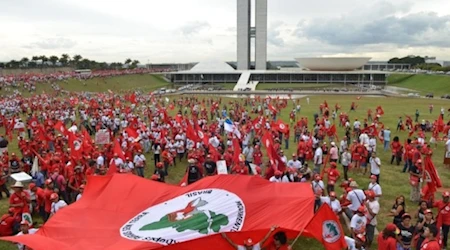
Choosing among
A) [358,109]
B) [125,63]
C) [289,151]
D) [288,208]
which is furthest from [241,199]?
[125,63]

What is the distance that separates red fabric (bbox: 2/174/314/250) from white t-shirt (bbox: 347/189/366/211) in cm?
95

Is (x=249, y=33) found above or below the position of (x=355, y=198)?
above

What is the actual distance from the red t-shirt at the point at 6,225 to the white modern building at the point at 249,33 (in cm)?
10274

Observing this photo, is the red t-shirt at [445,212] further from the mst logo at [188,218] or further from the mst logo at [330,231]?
the mst logo at [188,218]

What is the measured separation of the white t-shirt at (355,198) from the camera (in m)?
8.74

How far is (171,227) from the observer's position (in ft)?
24.0

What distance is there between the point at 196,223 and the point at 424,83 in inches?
2871

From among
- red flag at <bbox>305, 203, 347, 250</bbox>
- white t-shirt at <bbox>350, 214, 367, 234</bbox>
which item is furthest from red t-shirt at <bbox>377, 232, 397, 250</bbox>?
white t-shirt at <bbox>350, 214, 367, 234</bbox>

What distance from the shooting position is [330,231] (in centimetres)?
671

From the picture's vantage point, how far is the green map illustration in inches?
286

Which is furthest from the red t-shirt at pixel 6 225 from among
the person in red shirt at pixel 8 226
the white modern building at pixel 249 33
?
the white modern building at pixel 249 33

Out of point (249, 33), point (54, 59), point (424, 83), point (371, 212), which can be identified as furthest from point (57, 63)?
point (371, 212)

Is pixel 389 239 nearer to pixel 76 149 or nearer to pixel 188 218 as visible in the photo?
pixel 188 218

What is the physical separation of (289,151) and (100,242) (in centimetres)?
1389
